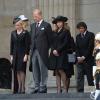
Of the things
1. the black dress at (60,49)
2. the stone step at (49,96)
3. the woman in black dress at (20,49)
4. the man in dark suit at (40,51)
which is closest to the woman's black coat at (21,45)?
the woman in black dress at (20,49)

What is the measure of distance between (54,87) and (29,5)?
302 cm

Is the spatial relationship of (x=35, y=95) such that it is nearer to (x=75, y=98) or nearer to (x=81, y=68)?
(x=75, y=98)

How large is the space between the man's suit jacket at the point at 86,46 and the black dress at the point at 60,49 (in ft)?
1.57

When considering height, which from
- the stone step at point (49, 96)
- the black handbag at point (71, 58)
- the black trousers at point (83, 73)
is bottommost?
the stone step at point (49, 96)

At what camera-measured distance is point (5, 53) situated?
24.5 metres

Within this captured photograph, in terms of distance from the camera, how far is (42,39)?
1875 cm

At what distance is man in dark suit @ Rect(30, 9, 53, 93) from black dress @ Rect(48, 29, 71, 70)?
1.23ft

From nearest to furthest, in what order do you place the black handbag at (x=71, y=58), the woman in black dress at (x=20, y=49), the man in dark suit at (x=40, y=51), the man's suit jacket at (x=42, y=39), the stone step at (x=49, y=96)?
the stone step at (x=49, y=96)
the man in dark suit at (x=40, y=51)
the man's suit jacket at (x=42, y=39)
the woman in black dress at (x=20, y=49)
the black handbag at (x=71, y=58)

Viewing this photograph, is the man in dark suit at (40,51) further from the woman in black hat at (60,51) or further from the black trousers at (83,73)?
the black trousers at (83,73)

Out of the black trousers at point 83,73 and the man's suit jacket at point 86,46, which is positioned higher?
the man's suit jacket at point 86,46

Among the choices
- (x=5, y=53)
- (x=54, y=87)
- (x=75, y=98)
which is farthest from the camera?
(x=5, y=53)

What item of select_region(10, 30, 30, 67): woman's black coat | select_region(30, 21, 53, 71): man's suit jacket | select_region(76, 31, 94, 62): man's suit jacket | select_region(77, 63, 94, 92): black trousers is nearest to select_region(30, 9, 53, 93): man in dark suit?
select_region(30, 21, 53, 71): man's suit jacket

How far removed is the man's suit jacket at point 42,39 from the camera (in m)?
18.6

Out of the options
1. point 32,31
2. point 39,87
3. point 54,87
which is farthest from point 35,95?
point 54,87
